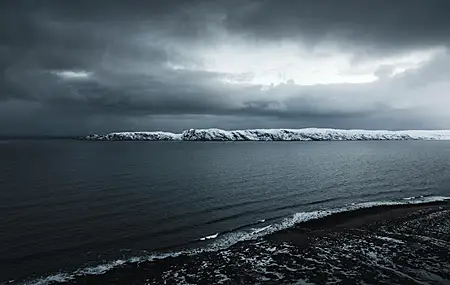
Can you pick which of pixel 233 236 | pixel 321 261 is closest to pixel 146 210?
pixel 233 236

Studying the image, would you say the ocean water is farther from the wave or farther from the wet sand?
the wet sand

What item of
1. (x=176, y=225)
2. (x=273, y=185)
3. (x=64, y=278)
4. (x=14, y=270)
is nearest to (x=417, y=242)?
(x=176, y=225)

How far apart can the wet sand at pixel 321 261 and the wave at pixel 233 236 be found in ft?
3.01

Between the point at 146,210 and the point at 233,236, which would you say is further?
the point at 146,210

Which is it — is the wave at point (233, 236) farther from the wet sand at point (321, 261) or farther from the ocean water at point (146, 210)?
the wet sand at point (321, 261)

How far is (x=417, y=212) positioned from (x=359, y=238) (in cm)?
1440

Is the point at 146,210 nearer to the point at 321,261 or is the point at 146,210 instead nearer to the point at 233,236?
the point at 233,236

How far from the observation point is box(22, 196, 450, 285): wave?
24.2 metres

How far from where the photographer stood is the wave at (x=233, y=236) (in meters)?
24.2

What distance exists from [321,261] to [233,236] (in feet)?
33.4

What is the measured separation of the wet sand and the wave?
0.92 meters

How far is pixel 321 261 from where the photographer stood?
2536cm

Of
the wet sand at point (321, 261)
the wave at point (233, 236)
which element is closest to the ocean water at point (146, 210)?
the wave at point (233, 236)

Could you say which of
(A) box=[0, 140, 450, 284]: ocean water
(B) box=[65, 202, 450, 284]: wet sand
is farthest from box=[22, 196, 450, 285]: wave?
(B) box=[65, 202, 450, 284]: wet sand
